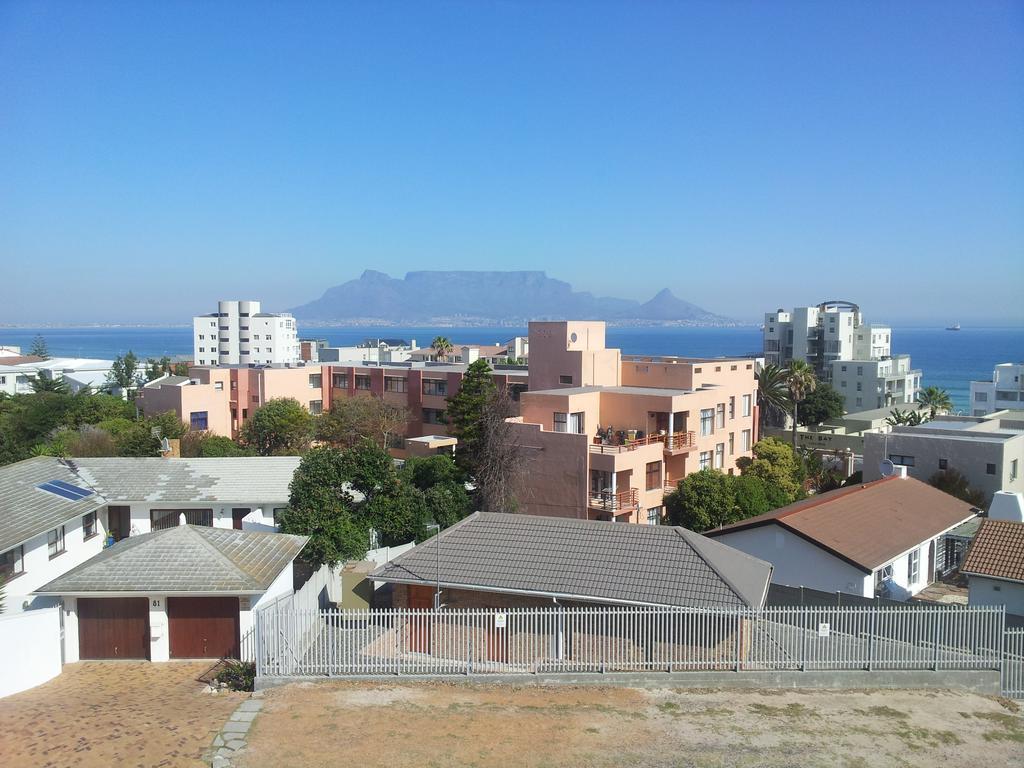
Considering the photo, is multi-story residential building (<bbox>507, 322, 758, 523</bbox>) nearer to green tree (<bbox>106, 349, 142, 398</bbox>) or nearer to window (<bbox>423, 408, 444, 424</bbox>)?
window (<bbox>423, 408, 444, 424</bbox>)

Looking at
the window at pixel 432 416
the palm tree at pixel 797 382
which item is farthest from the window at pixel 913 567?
the window at pixel 432 416

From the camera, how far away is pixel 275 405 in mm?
52281

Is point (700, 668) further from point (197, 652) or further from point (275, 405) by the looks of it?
point (275, 405)

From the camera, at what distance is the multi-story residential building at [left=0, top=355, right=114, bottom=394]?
307 ft

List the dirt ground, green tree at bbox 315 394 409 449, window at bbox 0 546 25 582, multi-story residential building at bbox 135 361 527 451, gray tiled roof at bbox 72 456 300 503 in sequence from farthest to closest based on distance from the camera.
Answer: multi-story residential building at bbox 135 361 527 451 < green tree at bbox 315 394 409 449 < gray tiled roof at bbox 72 456 300 503 < window at bbox 0 546 25 582 < the dirt ground

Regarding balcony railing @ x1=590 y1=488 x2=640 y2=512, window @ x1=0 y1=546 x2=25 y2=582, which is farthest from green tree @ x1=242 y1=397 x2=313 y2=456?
window @ x1=0 y1=546 x2=25 y2=582

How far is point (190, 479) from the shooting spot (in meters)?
29.2

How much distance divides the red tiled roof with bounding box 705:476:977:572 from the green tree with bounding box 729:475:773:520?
3.65 m

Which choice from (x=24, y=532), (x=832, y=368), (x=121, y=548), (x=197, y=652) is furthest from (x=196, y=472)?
(x=832, y=368)

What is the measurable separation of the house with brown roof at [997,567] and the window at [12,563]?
23733mm

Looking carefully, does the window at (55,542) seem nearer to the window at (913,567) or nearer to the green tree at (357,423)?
the window at (913,567)

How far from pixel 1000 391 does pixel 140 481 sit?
81.9 m

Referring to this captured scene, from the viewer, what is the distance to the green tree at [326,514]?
23891 mm

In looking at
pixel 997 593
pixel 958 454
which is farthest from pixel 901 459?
pixel 997 593
